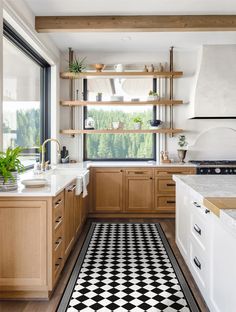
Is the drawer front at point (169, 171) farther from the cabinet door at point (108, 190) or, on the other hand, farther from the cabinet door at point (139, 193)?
the cabinet door at point (108, 190)

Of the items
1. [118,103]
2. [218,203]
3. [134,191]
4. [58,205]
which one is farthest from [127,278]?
[118,103]

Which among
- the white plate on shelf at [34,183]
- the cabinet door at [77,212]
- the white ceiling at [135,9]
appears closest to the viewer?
the white plate on shelf at [34,183]

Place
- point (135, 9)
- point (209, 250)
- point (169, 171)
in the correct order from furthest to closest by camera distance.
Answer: point (169, 171) < point (135, 9) < point (209, 250)

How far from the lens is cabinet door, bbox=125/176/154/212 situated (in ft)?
15.9

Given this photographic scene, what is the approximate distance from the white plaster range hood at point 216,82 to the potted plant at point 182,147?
0.55m

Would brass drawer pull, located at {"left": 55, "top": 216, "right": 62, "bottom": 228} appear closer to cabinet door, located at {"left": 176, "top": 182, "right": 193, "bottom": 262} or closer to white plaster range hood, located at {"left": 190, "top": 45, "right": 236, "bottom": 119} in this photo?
Answer: cabinet door, located at {"left": 176, "top": 182, "right": 193, "bottom": 262}

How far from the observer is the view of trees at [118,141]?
5.56m

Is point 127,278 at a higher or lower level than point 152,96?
lower

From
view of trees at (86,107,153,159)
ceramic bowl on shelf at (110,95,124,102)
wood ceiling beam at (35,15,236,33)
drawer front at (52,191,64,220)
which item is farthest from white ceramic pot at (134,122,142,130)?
drawer front at (52,191,64,220)

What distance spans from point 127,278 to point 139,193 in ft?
7.12

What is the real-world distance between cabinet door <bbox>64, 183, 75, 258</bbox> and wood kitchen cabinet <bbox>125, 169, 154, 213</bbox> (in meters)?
1.55

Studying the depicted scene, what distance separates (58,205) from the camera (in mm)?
2645

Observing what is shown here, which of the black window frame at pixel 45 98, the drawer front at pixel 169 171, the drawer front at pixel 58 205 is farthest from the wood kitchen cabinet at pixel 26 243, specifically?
the drawer front at pixel 169 171

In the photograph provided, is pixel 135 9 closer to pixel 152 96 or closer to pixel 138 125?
pixel 152 96
